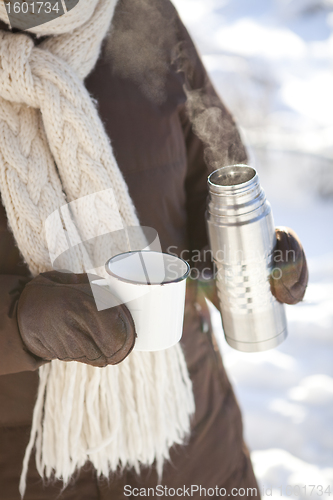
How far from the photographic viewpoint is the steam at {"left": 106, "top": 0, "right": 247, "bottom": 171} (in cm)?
86

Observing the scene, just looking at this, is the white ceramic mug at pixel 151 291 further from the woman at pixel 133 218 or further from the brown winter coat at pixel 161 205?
the brown winter coat at pixel 161 205

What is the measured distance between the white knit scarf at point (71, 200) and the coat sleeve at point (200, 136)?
0.76ft

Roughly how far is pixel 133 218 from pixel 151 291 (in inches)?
9.6

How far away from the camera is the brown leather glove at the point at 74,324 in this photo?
611mm

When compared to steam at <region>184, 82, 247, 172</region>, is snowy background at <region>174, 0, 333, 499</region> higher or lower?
lower

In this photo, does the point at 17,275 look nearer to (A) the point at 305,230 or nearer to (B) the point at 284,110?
(A) the point at 305,230

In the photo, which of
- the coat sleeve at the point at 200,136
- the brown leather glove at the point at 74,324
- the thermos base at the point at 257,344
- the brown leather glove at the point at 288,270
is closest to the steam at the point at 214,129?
the coat sleeve at the point at 200,136

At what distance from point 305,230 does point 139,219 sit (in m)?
2.09

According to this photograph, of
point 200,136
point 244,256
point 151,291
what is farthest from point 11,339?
point 200,136

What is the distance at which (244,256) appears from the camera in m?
0.73

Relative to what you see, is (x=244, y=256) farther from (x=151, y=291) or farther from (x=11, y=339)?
(x=11, y=339)

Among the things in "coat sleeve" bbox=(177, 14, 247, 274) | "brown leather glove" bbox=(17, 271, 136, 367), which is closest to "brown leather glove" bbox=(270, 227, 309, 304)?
"coat sleeve" bbox=(177, 14, 247, 274)

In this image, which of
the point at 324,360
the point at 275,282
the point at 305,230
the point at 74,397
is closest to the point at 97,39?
the point at 275,282

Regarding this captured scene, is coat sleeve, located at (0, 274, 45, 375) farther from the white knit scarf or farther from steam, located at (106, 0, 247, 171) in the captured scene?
steam, located at (106, 0, 247, 171)
